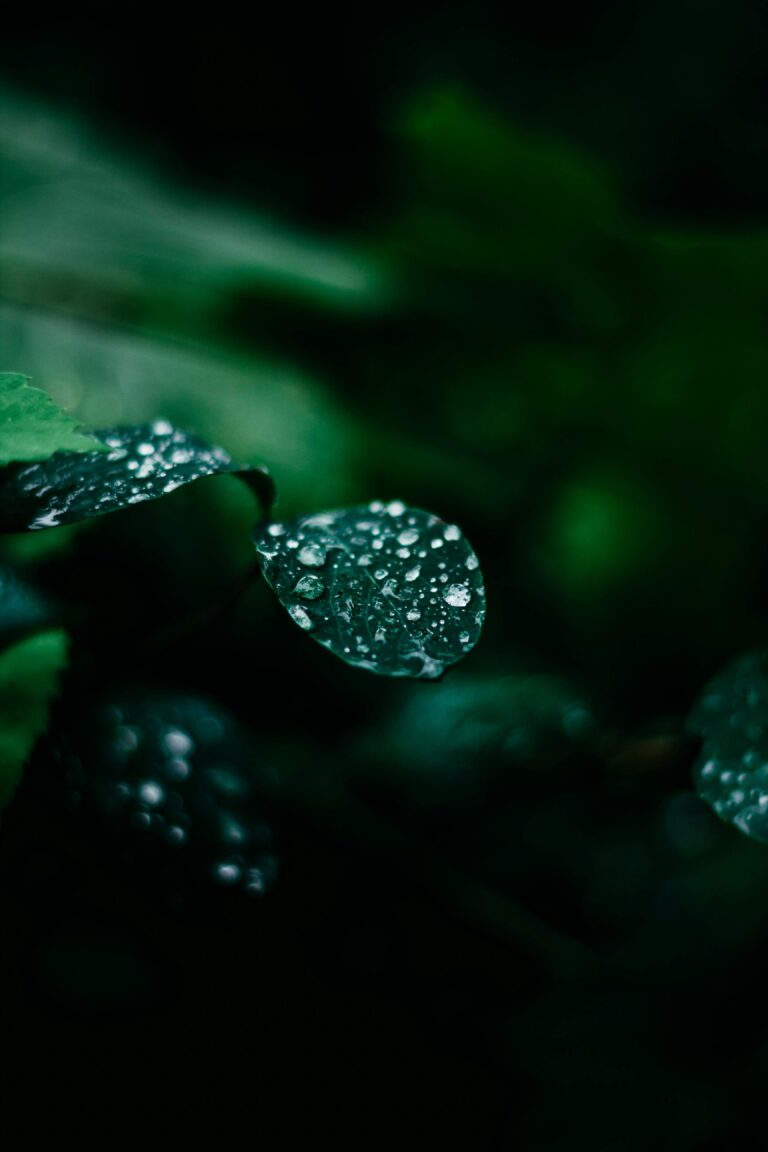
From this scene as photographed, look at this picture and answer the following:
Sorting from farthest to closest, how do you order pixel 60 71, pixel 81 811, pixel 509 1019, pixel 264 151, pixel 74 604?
pixel 264 151 < pixel 60 71 < pixel 509 1019 < pixel 74 604 < pixel 81 811

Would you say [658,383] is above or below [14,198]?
above

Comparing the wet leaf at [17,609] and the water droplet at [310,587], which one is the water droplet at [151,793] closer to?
the wet leaf at [17,609]

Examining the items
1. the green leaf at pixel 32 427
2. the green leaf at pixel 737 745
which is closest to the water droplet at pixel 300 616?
the green leaf at pixel 32 427

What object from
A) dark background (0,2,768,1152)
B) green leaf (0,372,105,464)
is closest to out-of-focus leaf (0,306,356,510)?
dark background (0,2,768,1152)

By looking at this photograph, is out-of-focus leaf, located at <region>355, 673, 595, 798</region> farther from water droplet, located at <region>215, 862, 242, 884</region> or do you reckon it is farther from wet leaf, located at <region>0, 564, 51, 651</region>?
wet leaf, located at <region>0, 564, 51, 651</region>

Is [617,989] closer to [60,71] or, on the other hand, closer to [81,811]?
[81,811]

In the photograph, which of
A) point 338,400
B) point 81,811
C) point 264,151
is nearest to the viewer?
point 81,811

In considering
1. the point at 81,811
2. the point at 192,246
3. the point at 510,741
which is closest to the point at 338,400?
the point at 192,246
